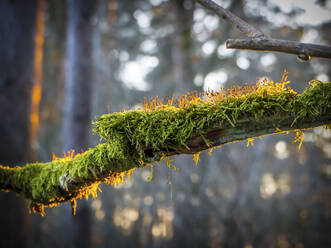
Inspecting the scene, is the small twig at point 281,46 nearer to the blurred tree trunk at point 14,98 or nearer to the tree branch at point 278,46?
the tree branch at point 278,46

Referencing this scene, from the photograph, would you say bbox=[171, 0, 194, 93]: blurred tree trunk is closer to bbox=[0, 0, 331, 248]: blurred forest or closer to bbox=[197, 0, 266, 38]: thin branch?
bbox=[0, 0, 331, 248]: blurred forest

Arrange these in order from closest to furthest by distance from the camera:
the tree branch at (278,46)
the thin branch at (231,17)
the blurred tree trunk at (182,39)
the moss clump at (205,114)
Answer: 1. the moss clump at (205,114)
2. the tree branch at (278,46)
3. the thin branch at (231,17)
4. the blurred tree trunk at (182,39)

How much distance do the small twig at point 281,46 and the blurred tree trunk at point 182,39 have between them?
564 centimetres

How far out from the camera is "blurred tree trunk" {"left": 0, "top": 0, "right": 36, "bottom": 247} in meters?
3.71

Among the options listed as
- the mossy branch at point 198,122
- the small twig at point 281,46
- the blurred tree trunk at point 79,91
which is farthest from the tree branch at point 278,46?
the blurred tree trunk at point 79,91

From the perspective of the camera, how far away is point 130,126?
3.83ft

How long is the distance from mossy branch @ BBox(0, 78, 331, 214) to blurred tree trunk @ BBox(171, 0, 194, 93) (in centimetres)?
575

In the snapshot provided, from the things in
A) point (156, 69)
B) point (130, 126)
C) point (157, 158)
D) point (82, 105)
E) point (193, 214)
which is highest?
point (156, 69)

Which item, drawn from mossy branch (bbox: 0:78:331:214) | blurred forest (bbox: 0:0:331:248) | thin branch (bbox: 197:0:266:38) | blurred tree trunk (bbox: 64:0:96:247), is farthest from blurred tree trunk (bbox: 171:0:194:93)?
mossy branch (bbox: 0:78:331:214)

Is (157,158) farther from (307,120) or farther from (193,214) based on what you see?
(193,214)

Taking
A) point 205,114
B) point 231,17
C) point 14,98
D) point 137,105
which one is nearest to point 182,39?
point 137,105

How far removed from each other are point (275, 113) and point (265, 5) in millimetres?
7110

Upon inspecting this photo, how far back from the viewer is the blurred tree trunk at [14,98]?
3.71 metres

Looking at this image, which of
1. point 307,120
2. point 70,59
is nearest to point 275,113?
point 307,120
